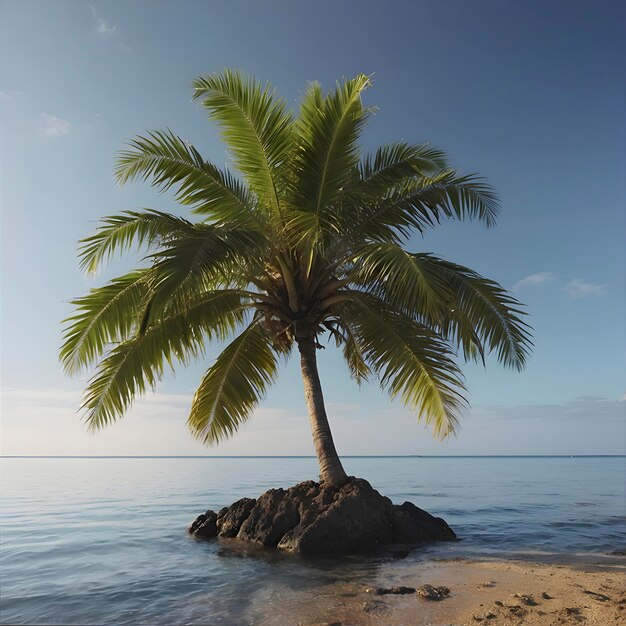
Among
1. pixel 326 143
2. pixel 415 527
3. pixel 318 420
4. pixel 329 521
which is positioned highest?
pixel 326 143

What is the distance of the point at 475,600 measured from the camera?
6.09 m

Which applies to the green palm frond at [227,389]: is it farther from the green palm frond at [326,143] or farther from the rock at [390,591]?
the rock at [390,591]

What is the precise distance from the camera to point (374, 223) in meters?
11.2

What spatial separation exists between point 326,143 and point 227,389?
575 centimetres

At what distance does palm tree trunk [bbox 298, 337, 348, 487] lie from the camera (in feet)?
35.1

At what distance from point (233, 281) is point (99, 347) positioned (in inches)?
126

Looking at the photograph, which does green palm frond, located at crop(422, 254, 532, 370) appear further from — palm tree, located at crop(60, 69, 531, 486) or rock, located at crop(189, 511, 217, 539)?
rock, located at crop(189, 511, 217, 539)

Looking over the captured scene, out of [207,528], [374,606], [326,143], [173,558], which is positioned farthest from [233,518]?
[326,143]

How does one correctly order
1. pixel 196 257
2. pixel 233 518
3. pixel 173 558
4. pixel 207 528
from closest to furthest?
pixel 196 257
pixel 173 558
pixel 233 518
pixel 207 528

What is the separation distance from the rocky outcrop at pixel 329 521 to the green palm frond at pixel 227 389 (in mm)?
1940

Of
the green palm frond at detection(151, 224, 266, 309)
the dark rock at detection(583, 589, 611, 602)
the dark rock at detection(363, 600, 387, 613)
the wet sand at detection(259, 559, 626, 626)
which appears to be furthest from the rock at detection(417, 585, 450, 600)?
the green palm frond at detection(151, 224, 266, 309)

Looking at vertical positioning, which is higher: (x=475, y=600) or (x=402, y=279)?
(x=402, y=279)

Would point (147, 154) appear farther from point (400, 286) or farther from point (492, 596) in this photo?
point (492, 596)

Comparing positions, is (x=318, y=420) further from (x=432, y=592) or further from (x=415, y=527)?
(x=432, y=592)
